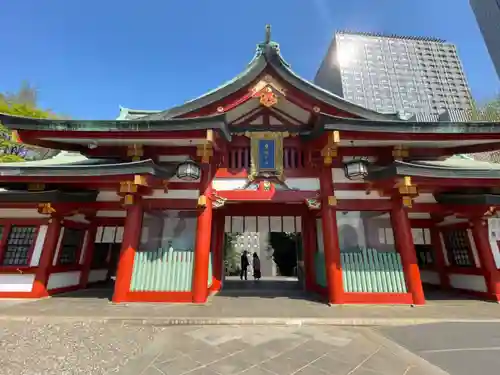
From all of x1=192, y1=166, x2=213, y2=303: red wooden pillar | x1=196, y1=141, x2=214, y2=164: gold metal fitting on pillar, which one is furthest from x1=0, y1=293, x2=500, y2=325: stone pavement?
x1=196, y1=141, x2=214, y2=164: gold metal fitting on pillar

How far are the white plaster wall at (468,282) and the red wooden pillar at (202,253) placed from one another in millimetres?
9241

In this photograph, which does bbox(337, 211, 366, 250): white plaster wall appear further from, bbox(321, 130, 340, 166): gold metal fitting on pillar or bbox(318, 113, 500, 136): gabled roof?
bbox(318, 113, 500, 136): gabled roof

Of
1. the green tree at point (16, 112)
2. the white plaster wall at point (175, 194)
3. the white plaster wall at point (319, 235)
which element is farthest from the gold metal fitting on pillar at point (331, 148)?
the green tree at point (16, 112)

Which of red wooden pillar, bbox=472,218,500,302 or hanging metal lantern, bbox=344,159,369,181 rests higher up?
hanging metal lantern, bbox=344,159,369,181

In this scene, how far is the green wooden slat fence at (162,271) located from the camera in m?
8.09

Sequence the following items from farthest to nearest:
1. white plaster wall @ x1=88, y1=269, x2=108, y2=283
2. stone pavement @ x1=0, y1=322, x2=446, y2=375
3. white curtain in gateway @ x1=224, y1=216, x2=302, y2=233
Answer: white plaster wall @ x1=88, y1=269, x2=108, y2=283 < white curtain in gateway @ x1=224, y1=216, x2=302, y2=233 < stone pavement @ x1=0, y1=322, x2=446, y2=375

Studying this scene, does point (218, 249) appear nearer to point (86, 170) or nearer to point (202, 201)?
point (202, 201)

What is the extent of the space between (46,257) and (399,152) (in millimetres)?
12417

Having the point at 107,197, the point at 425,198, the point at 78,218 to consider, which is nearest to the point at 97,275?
the point at 78,218

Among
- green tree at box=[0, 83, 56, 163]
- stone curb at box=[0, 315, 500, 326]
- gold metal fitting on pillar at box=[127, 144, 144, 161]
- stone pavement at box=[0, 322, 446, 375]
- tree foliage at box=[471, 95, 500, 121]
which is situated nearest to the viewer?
stone pavement at box=[0, 322, 446, 375]

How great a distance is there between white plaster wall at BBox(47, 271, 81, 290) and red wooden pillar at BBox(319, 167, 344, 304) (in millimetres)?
9380

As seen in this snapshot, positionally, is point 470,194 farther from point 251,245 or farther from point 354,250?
point 251,245

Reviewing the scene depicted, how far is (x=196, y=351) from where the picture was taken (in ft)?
15.0

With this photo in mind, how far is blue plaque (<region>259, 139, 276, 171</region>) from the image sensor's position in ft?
30.2
